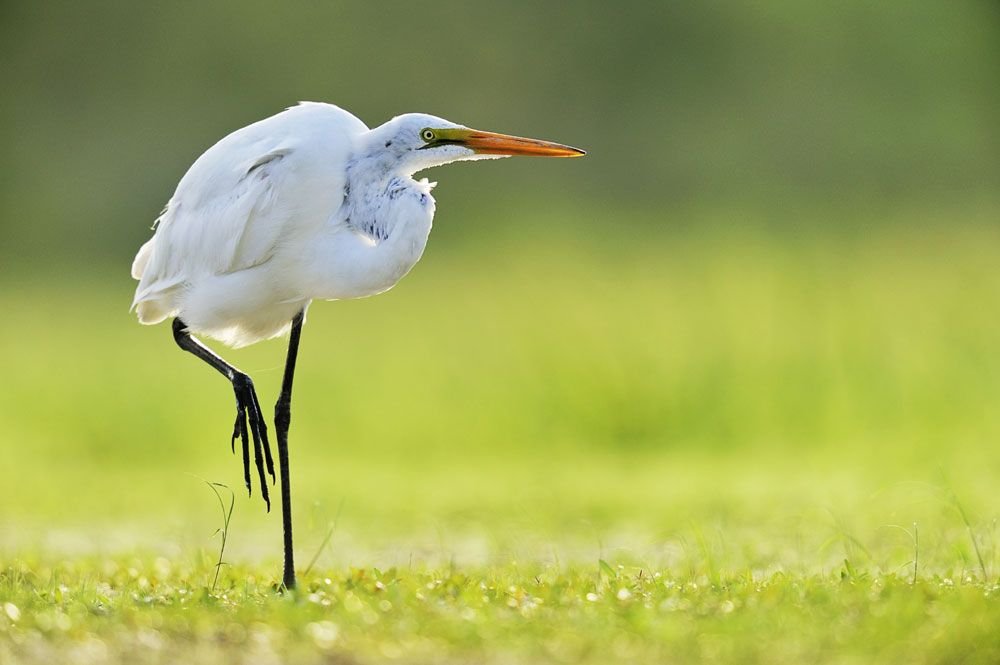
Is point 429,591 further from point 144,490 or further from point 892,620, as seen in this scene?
point 144,490

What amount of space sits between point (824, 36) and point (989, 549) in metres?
25.1

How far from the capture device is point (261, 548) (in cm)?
935

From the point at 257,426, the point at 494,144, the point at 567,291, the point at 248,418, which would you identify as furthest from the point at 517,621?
the point at 567,291

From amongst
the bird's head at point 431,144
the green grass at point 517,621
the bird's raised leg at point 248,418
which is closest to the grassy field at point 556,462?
the green grass at point 517,621

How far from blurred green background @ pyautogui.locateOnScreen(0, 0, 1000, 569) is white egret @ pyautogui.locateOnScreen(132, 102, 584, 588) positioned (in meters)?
1.03

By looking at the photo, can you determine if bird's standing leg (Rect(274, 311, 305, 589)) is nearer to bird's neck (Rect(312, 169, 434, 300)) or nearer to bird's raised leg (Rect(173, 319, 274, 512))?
bird's raised leg (Rect(173, 319, 274, 512))

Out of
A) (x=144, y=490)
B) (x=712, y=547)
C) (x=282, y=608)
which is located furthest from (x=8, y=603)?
(x=144, y=490)

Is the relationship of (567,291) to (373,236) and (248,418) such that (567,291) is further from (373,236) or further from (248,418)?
(373,236)

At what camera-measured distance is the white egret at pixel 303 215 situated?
18.9 feet

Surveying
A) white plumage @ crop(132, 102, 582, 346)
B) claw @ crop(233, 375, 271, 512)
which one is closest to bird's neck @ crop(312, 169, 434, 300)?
white plumage @ crop(132, 102, 582, 346)

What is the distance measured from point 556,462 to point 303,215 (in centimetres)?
884

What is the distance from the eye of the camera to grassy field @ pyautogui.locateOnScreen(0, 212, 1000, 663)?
4.63 meters

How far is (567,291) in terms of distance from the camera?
21.7 meters

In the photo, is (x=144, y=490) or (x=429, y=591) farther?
(x=144, y=490)
